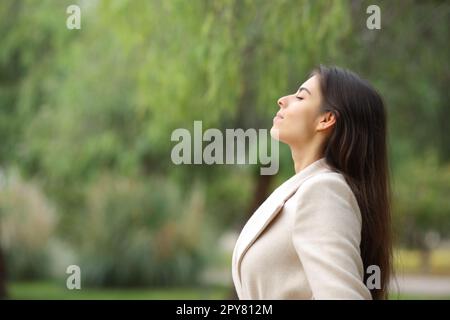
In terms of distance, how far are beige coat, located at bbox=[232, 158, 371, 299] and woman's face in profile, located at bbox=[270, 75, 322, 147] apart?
96 mm

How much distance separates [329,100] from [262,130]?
316 inches

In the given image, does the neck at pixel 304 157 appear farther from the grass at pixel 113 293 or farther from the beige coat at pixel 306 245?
the grass at pixel 113 293

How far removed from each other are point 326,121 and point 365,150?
4.4 inches

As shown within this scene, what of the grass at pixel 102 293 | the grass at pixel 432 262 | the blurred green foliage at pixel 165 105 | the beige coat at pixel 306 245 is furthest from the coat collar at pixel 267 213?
the grass at pixel 432 262

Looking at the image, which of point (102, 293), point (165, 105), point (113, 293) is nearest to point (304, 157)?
point (165, 105)

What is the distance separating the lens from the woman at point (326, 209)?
1564 millimetres

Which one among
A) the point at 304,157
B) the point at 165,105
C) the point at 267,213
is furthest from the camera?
the point at 165,105

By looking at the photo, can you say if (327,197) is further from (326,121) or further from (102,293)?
(102,293)

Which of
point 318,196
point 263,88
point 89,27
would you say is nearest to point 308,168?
point 318,196

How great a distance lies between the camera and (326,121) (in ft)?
5.95

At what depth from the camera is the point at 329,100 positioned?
5.98 ft

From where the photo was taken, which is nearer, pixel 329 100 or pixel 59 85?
pixel 329 100
